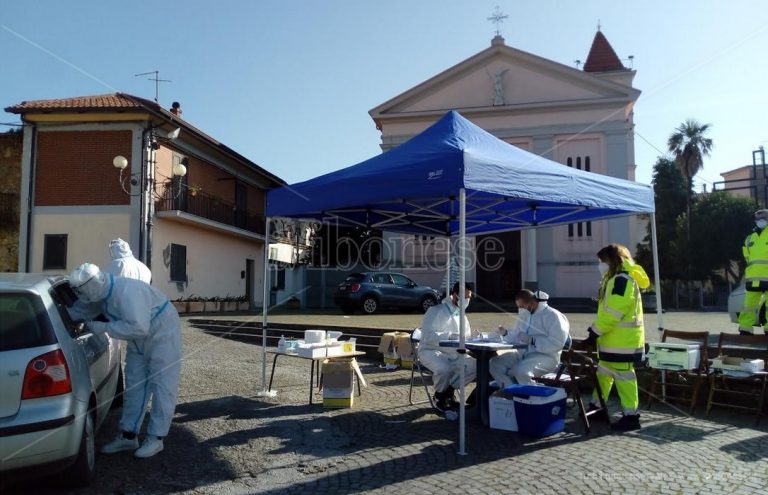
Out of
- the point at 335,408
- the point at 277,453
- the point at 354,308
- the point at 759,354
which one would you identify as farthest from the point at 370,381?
the point at 354,308

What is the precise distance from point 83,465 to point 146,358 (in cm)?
106

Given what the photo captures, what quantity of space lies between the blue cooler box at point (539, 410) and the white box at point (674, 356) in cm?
162

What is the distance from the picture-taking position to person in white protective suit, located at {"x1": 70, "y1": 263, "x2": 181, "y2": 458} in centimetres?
459

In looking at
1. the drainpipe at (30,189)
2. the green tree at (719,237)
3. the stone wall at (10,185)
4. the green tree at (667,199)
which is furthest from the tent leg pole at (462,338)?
the green tree at (667,199)

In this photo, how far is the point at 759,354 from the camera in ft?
21.4

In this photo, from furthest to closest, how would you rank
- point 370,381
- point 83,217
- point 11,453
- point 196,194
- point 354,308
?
1. point 196,194
2. point 83,217
3. point 354,308
4. point 370,381
5. point 11,453

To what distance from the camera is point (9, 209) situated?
2081 centimetres

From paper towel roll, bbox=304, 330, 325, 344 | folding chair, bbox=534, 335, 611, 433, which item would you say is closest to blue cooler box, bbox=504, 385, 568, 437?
folding chair, bbox=534, 335, 611, 433

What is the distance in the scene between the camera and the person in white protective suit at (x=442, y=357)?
623 cm

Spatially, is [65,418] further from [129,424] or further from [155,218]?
[155,218]

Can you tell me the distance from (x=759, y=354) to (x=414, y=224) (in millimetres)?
4942

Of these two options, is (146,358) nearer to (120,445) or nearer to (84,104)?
(120,445)

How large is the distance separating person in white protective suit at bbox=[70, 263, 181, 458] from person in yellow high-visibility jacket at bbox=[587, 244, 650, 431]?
407cm

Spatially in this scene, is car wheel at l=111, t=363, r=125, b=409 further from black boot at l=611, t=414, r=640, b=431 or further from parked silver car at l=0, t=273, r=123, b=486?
black boot at l=611, t=414, r=640, b=431
